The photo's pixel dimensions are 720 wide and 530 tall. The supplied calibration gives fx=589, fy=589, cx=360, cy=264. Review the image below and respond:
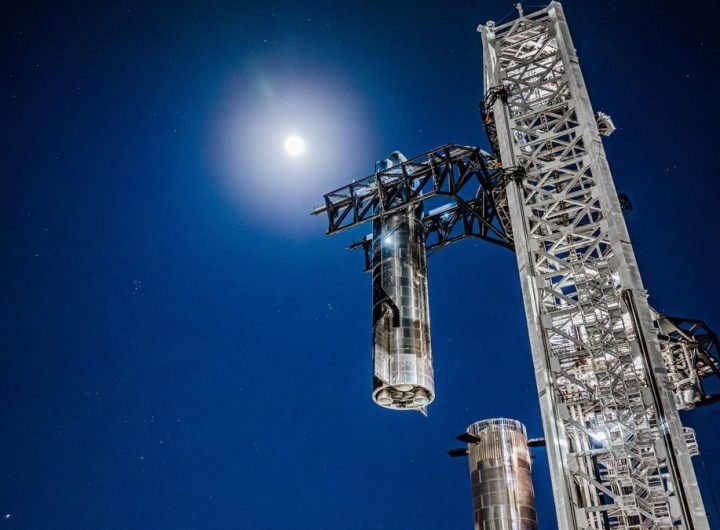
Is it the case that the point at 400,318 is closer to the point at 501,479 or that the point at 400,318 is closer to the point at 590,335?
the point at 590,335

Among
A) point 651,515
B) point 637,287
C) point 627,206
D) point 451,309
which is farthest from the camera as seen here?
point 451,309

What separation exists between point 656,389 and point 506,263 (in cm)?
4857

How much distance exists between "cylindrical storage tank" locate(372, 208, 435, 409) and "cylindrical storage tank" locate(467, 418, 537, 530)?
636 cm

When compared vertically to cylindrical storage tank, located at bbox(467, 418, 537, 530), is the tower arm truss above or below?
above

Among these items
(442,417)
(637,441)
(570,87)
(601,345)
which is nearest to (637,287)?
(601,345)

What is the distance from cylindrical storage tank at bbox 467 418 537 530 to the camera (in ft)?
71.3

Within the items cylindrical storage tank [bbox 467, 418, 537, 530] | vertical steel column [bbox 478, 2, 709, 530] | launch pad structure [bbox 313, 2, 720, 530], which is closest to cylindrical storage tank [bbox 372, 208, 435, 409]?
launch pad structure [bbox 313, 2, 720, 530]

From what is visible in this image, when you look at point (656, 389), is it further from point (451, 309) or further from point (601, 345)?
point (451, 309)

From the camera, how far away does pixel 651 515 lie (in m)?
9.97

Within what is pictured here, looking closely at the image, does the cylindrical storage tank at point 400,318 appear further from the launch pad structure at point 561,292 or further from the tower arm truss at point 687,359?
the tower arm truss at point 687,359

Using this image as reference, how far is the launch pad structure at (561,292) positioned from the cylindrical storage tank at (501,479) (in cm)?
405

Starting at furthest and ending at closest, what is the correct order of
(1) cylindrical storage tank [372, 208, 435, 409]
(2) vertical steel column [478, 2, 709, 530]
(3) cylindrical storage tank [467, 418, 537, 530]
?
(3) cylindrical storage tank [467, 418, 537, 530], (1) cylindrical storage tank [372, 208, 435, 409], (2) vertical steel column [478, 2, 709, 530]

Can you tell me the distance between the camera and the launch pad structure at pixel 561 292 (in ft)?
34.6

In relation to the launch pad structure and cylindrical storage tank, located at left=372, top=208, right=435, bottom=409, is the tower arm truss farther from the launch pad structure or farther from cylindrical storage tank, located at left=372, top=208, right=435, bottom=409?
cylindrical storage tank, located at left=372, top=208, right=435, bottom=409
